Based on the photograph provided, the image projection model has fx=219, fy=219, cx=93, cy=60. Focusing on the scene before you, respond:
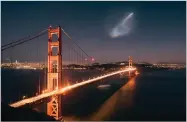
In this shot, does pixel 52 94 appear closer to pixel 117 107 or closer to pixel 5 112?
pixel 5 112

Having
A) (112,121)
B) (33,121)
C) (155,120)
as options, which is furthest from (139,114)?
(33,121)

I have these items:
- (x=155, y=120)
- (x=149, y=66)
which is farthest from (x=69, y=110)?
(x=149, y=66)

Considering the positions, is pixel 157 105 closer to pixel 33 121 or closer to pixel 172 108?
pixel 172 108

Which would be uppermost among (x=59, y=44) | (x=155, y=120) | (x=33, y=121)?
(x=59, y=44)

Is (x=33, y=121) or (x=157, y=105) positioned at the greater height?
(x=33, y=121)

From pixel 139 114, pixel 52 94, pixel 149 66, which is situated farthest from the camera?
pixel 149 66

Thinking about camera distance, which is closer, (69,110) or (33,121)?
(33,121)

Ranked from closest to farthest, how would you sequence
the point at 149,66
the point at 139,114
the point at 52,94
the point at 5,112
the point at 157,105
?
the point at 5,112, the point at 52,94, the point at 139,114, the point at 157,105, the point at 149,66

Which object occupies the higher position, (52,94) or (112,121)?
(52,94)

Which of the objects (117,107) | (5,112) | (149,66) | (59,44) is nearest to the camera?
(5,112)
